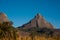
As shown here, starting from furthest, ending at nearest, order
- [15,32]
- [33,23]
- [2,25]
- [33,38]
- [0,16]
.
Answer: [33,23], [0,16], [33,38], [2,25], [15,32]

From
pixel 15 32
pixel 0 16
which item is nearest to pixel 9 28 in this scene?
pixel 15 32

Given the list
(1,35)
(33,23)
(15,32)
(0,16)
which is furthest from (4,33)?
(33,23)

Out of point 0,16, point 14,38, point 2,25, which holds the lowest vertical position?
point 14,38

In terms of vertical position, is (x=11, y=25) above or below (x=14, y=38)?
above

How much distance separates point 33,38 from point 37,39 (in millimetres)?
997

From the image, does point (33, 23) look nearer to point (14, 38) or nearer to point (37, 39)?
point (37, 39)

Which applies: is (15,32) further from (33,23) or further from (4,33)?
(33,23)

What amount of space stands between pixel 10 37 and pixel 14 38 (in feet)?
10.4

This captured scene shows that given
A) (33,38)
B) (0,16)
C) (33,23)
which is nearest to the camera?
(33,38)

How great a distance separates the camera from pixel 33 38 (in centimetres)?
5631

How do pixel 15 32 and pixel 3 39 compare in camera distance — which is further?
pixel 3 39

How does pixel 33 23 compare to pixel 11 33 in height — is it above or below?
above

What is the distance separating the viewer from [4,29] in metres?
45.4

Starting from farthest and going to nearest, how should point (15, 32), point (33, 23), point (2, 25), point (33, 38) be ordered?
point (33, 23)
point (33, 38)
point (2, 25)
point (15, 32)
